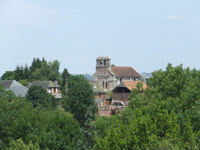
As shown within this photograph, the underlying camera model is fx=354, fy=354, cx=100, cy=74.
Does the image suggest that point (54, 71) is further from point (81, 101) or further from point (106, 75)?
point (81, 101)

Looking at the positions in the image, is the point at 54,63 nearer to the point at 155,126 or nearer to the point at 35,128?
the point at 35,128

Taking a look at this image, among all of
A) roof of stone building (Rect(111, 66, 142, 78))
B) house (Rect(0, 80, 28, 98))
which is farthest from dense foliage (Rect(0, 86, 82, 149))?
roof of stone building (Rect(111, 66, 142, 78))

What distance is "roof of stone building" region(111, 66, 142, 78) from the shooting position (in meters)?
105

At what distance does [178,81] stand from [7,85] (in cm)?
5233

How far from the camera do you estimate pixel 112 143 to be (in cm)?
2480

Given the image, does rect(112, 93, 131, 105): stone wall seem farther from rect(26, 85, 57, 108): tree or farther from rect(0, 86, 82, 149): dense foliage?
rect(0, 86, 82, 149): dense foliage

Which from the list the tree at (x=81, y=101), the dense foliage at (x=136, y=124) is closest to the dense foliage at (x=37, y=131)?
the dense foliage at (x=136, y=124)

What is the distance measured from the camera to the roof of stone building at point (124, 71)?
105m

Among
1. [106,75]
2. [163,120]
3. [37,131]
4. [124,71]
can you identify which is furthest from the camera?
[124,71]

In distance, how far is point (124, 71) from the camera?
109062 mm

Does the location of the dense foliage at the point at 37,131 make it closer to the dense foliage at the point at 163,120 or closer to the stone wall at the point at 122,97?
the dense foliage at the point at 163,120

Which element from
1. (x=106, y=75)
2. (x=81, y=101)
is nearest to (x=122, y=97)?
(x=81, y=101)

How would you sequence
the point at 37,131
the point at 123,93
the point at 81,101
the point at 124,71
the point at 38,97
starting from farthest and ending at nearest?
the point at 124,71 < the point at 123,93 < the point at 38,97 < the point at 81,101 < the point at 37,131

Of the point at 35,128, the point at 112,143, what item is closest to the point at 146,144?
the point at 112,143
